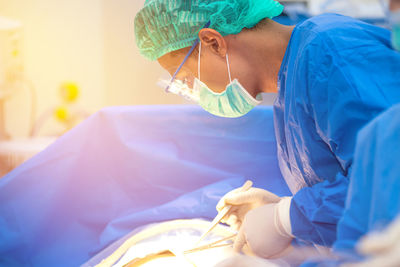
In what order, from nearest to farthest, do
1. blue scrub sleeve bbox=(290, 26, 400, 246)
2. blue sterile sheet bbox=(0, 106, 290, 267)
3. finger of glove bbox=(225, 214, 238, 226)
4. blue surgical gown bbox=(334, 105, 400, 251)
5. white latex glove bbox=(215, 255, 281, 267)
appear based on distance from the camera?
blue surgical gown bbox=(334, 105, 400, 251) → blue scrub sleeve bbox=(290, 26, 400, 246) → white latex glove bbox=(215, 255, 281, 267) → finger of glove bbox=(225, 214, 238, 226) → blue sterile sheet bbox=(0, 106, 290, 267)

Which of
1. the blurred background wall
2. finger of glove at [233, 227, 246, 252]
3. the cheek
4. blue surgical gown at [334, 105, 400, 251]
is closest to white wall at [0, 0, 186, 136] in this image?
the blurred background wall

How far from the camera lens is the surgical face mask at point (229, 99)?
1.12m

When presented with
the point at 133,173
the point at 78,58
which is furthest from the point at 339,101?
the point at 78,58

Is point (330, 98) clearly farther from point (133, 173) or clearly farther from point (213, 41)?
point (133, 173)

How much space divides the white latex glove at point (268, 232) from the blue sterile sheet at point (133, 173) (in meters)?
0.41

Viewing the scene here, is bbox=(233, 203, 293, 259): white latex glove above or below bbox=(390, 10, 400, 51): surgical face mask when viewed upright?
below

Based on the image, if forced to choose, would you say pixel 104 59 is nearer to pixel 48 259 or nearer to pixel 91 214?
pixel 91 214

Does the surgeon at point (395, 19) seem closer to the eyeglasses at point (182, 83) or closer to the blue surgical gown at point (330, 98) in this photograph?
the blue surgical gown at point (330, 98)

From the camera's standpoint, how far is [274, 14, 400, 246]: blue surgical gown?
2.43ft

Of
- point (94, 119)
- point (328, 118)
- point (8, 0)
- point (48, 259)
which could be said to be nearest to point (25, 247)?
point (48, 259)

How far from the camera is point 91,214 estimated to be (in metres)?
1.48

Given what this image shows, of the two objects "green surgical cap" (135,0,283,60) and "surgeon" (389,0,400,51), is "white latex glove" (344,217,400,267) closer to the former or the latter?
"surgeon" (389,0,400,51)

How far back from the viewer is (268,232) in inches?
36.3

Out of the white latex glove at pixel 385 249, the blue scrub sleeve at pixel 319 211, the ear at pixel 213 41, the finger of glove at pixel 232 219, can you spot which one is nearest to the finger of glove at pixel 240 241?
the finger of glove at pixel 232 219
